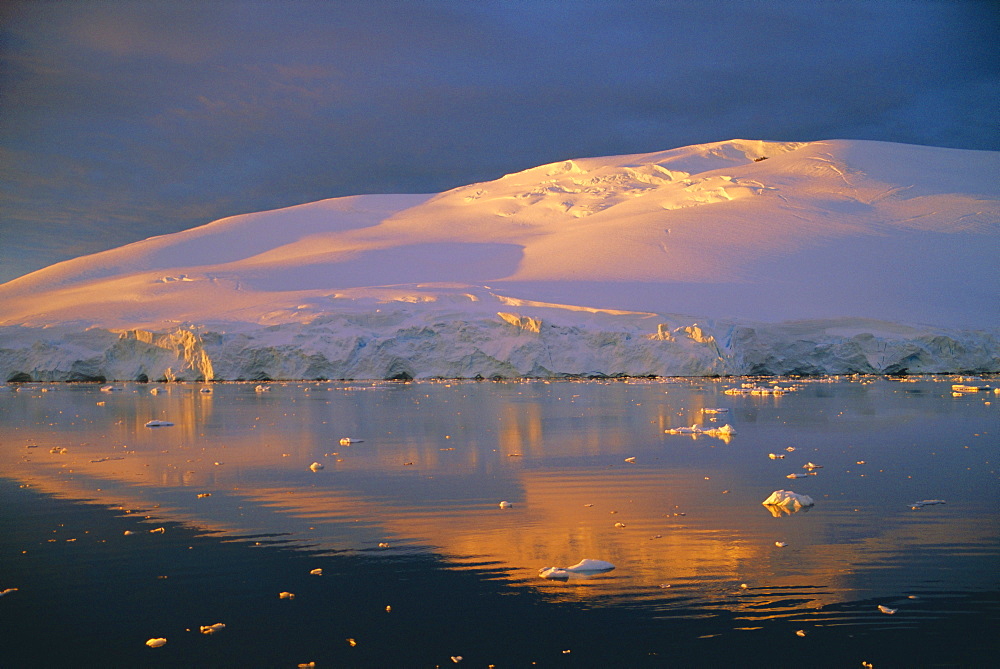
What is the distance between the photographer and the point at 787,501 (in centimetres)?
825

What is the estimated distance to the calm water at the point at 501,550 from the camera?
16.0 feet

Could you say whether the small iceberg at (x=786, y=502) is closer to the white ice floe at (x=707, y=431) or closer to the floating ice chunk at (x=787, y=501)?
the floating ice chunk at (x=787, y=501)

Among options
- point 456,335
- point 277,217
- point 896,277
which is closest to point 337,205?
point 277,217

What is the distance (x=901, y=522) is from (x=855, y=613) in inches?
108

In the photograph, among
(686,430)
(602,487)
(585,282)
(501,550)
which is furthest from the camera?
(585,282)

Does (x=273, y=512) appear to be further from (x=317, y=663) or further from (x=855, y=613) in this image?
(x=855, y=613)

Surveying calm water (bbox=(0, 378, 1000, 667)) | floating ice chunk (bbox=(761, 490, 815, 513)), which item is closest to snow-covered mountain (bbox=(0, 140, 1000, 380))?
calm water (bbox=(0, 378, 1000, 667))

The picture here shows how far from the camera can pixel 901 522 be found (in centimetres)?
761

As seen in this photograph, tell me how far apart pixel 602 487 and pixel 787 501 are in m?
2.01

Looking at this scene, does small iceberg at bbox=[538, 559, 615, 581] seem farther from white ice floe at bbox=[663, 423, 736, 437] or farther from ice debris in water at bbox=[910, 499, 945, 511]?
white ice floe at bbox=[663, 423, 736, 437]

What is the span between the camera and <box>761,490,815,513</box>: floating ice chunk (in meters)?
8.20

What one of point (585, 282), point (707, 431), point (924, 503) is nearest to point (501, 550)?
point (924, 503)

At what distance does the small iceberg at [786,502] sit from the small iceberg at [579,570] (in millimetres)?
2600

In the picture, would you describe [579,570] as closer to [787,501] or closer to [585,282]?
[787,501]
